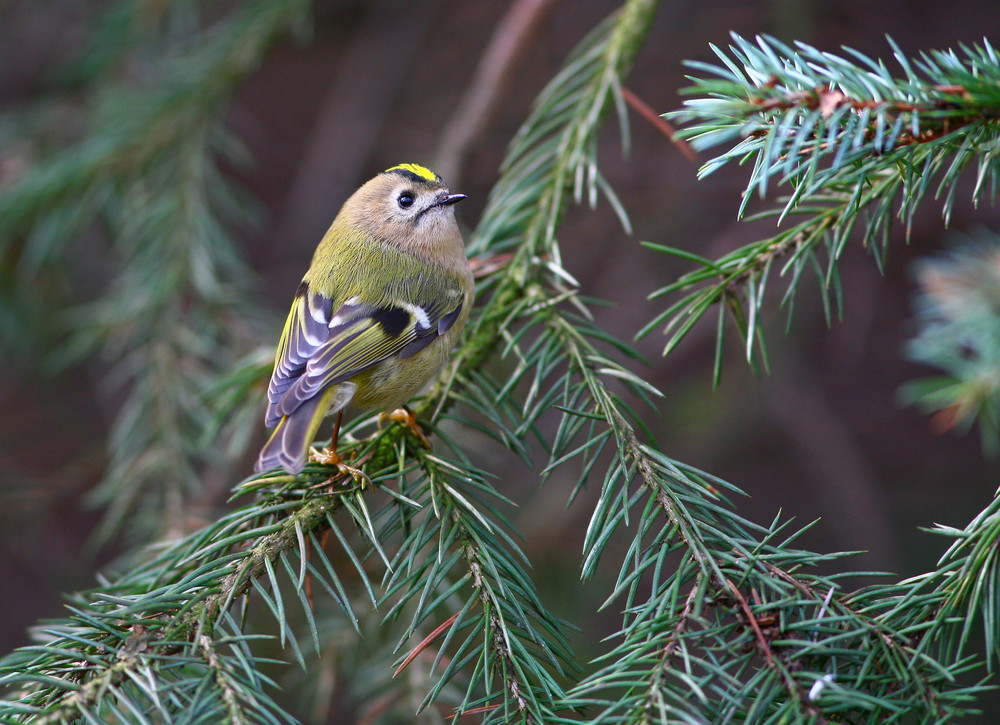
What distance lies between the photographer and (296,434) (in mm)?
1101

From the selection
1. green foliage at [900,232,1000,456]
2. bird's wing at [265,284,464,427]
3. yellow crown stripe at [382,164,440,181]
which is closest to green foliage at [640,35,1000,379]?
green foliage at [900,232,1000,456]

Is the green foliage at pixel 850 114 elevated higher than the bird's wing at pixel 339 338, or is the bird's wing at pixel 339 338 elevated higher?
the green foliage at pixel 850 114

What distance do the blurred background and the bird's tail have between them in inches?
27.1

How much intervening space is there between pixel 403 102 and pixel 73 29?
1.12 metres

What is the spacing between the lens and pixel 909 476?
2.84 metres

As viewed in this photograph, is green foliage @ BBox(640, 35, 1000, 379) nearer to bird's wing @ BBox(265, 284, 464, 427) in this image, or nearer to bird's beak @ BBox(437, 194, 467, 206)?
bird's wing @ BBox(265, 284, 464, 427)

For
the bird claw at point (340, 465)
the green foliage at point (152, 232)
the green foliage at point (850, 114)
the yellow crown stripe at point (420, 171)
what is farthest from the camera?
the yellow crown stripe at point (420, 171)

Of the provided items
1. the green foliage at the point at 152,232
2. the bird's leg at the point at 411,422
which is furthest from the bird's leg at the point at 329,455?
the green foliage at the point at 152,232

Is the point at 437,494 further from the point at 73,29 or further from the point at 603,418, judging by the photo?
the point at 73,29

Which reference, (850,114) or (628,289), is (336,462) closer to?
(850,114)

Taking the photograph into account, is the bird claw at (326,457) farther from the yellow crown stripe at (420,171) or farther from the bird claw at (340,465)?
the yellow crown stripe at (420,171)

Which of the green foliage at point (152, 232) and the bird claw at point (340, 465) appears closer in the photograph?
the bird claw at point (340, 465)

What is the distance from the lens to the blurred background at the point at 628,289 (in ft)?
7.32

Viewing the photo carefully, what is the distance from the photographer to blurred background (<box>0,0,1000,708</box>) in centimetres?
223
